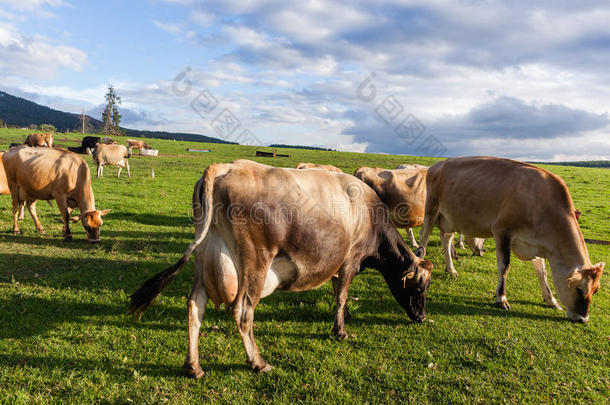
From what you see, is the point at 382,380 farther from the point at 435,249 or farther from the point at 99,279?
the point at 435,249

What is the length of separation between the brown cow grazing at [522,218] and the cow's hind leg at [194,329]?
405 cm

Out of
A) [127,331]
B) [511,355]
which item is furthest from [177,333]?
[511,355]

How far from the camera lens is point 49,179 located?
34.4 ft

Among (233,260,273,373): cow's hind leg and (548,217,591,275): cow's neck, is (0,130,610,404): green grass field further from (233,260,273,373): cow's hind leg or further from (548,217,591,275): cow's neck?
(548,217,591,275): cow's neck

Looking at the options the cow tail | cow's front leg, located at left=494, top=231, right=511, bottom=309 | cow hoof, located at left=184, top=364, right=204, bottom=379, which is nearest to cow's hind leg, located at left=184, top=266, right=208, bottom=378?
cow hoof, located at left=184, top=364, right=204, bottom=379

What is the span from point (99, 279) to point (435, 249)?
9125 millimetres

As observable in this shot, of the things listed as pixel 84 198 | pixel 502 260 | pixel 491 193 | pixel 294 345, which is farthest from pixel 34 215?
pixel 502 260

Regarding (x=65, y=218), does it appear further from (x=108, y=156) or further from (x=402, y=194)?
(x=108, y=156)

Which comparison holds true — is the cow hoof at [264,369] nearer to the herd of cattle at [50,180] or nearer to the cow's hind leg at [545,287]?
the cow's hind leg at [545,287]

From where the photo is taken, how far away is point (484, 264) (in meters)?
9.90

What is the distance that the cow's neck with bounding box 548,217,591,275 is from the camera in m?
6.07

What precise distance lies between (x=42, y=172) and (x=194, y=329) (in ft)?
29.9

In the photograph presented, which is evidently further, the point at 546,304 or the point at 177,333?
the point at 546,304

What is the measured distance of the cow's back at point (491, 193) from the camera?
6.58 m
